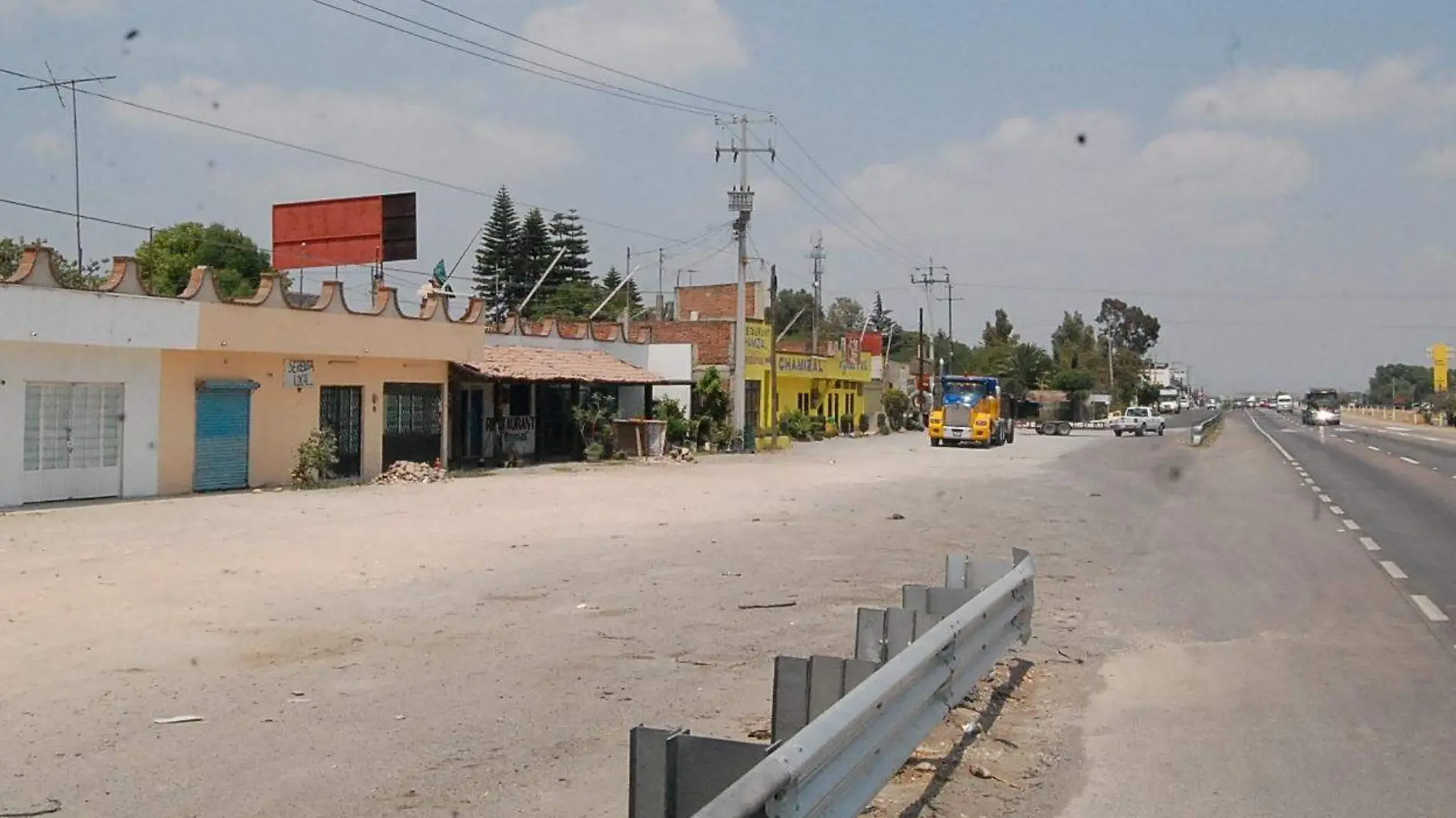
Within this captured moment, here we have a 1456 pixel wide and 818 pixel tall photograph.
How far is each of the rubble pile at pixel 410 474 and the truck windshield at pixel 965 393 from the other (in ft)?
100

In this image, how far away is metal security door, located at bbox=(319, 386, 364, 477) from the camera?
2853 cm

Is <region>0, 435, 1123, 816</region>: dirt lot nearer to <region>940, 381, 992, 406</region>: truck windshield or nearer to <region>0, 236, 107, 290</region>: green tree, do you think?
<region>0, 236, 107, 290</region>: green tree

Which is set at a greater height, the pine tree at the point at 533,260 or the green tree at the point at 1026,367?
the pine tree at the point at 533,260

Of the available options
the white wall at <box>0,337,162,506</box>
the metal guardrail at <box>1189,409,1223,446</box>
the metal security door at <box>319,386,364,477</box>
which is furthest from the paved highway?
the white wall at <box>0,337,162,506</box>

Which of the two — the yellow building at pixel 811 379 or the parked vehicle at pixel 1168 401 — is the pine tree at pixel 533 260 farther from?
the parked vehicle at pixel 1168 401

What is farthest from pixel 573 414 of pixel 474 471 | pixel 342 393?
pixel 342 393

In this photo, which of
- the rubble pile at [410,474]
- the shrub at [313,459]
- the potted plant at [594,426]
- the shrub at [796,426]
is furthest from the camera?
the shrub at [796,426]

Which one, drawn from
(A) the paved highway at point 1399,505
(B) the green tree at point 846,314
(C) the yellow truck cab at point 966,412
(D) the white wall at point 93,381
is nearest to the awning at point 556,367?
(D) the white wall at point 93,381

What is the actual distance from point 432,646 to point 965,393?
1889 inches

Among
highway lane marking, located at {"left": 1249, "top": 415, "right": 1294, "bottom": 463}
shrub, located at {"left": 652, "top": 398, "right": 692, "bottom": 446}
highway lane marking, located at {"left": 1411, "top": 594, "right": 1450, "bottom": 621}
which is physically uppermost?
shrub, located at {"left": 652, "top": 398, "right": 692, "bottom": 446}

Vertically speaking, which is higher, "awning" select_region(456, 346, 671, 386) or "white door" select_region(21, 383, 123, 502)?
"awning" select_region(456, 346, 671, 386)

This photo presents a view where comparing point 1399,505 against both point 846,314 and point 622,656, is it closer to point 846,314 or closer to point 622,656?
point 622,656

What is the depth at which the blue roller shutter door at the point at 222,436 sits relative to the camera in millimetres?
24984

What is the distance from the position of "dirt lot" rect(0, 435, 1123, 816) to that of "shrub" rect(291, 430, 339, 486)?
4507mm
